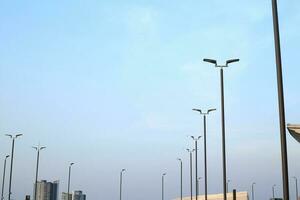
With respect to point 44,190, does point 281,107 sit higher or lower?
higher

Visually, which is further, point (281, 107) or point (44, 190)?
point (44, 190)

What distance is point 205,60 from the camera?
43.6 metres

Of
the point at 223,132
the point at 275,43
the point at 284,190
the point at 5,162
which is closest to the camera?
the point at 284,190

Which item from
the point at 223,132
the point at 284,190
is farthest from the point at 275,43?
the point at 223,132

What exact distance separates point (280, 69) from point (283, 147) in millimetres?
3271

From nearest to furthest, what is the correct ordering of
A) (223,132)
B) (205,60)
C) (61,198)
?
(223,132) < (205,60) < (61,198)

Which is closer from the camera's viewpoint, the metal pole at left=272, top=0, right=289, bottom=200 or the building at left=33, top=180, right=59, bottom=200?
the metal pole at left=272, top=0, right=289, bottom=200

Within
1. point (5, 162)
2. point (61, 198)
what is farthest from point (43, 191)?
point (5, 162)

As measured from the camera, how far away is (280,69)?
22.5 m

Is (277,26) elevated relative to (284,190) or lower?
elevated

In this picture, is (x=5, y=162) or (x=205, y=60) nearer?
(x=205, y=60)

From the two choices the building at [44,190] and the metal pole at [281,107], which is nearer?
the metal pole at [281,107]

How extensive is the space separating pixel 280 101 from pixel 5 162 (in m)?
78.7

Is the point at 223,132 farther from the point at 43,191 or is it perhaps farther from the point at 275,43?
the point at 43,191
